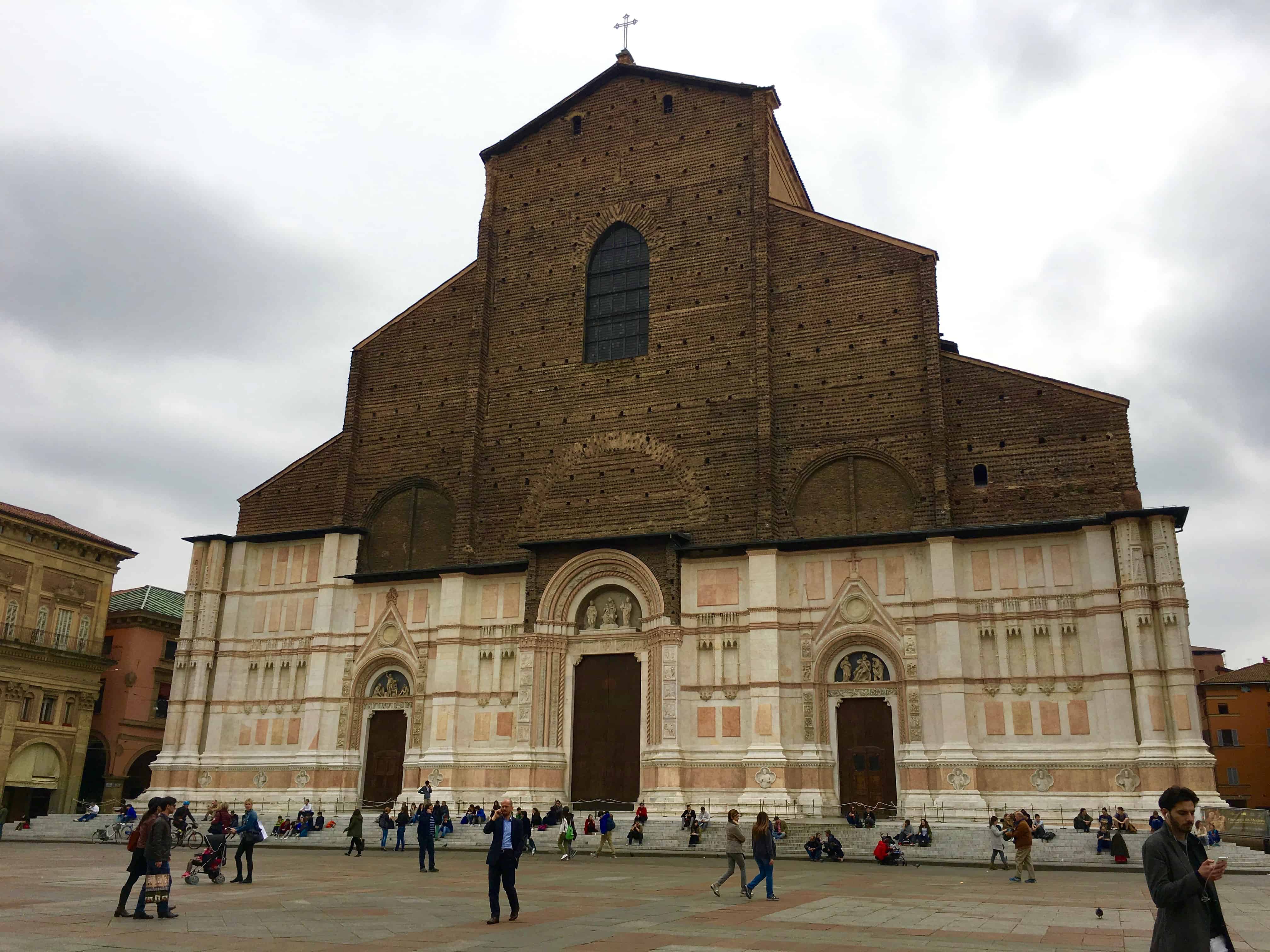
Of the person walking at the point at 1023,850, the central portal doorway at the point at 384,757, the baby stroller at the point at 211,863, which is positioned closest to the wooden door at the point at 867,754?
the person walking at the point at 1023,850

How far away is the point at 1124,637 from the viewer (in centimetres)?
2316

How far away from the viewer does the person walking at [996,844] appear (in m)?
19.3

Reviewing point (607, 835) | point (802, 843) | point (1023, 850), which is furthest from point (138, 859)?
point (802, 843)

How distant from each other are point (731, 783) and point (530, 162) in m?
20.2

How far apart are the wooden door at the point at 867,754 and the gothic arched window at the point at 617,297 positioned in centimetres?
1157

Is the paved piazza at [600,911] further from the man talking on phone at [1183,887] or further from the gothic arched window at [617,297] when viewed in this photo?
the gothic arched window at [617,297]

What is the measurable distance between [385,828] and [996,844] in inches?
524

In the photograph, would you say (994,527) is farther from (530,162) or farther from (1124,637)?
(530,162)

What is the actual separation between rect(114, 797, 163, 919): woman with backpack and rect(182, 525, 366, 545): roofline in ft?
64.3

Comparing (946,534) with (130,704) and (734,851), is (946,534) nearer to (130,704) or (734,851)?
(734,851)

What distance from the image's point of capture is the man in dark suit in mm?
10766

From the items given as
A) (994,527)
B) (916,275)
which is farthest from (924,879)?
(916,275)

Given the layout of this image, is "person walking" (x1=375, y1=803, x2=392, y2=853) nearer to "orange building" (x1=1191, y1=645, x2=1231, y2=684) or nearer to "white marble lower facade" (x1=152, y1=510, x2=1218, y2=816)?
"white marble lower facade" (x1=152, y1=510, x2=1218, y2=816)

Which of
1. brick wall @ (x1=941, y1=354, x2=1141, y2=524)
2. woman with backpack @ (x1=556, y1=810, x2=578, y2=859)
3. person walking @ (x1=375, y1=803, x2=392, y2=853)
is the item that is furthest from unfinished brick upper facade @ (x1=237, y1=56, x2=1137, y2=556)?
woman with backpack @ (x1=556, y1=810, x2=578, y2=859)
